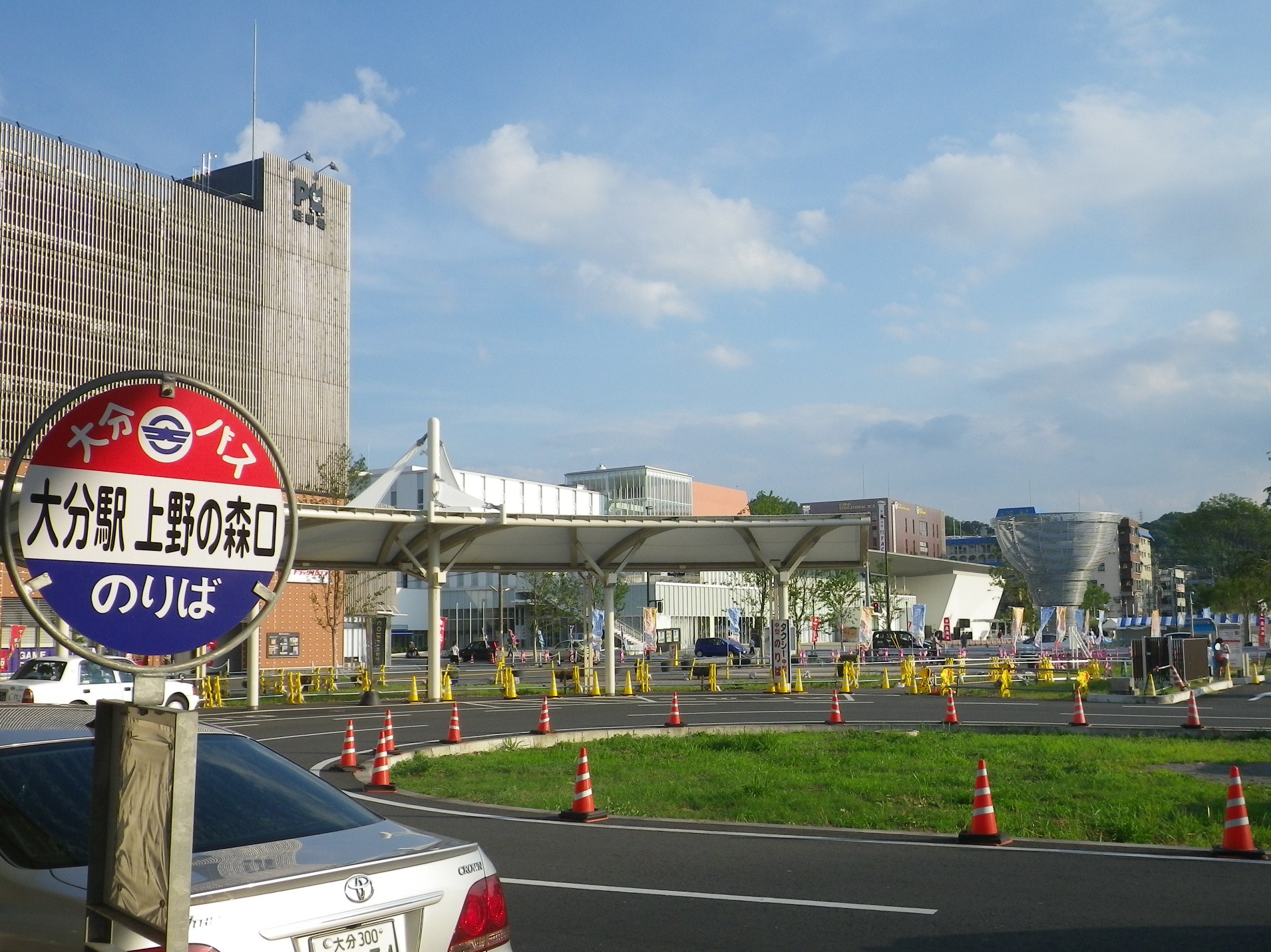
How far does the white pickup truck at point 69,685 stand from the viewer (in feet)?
76.7

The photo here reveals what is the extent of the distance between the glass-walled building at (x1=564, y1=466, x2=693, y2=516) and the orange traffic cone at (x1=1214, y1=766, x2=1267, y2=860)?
330 ft

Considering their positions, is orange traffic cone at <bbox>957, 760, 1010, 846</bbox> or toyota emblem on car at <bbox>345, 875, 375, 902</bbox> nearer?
toyota emblem on car at <bbox>345, 875, 375, 902</bbox>

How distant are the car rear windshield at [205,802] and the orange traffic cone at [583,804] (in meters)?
7.22

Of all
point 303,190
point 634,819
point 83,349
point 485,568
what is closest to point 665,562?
point 485,568

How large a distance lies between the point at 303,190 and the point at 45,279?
25.9 m

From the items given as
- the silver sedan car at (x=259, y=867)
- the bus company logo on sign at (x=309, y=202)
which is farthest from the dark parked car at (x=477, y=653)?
the silver sedan car at (x=259, y=867)

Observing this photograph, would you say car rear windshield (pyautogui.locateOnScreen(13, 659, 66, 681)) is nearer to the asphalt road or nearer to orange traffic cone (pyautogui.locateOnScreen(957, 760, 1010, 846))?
the asphalt road

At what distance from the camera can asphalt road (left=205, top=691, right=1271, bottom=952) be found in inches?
289

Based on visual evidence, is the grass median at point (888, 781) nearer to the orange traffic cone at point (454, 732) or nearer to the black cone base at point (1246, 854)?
the black cone base at point (1246, 854)

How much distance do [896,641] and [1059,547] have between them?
13.2 meters

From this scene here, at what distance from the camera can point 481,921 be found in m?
4.23

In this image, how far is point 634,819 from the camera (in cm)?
1223

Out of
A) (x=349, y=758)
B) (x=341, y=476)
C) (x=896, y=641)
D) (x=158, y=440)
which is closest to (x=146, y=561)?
(x=158, y=440)

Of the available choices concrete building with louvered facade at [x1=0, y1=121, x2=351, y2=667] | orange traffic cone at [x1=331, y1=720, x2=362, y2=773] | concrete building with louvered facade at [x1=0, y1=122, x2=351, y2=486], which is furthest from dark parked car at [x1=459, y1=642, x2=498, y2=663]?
orange traffic cone at [x1=331, y1=720, x2=362, y2=773]
